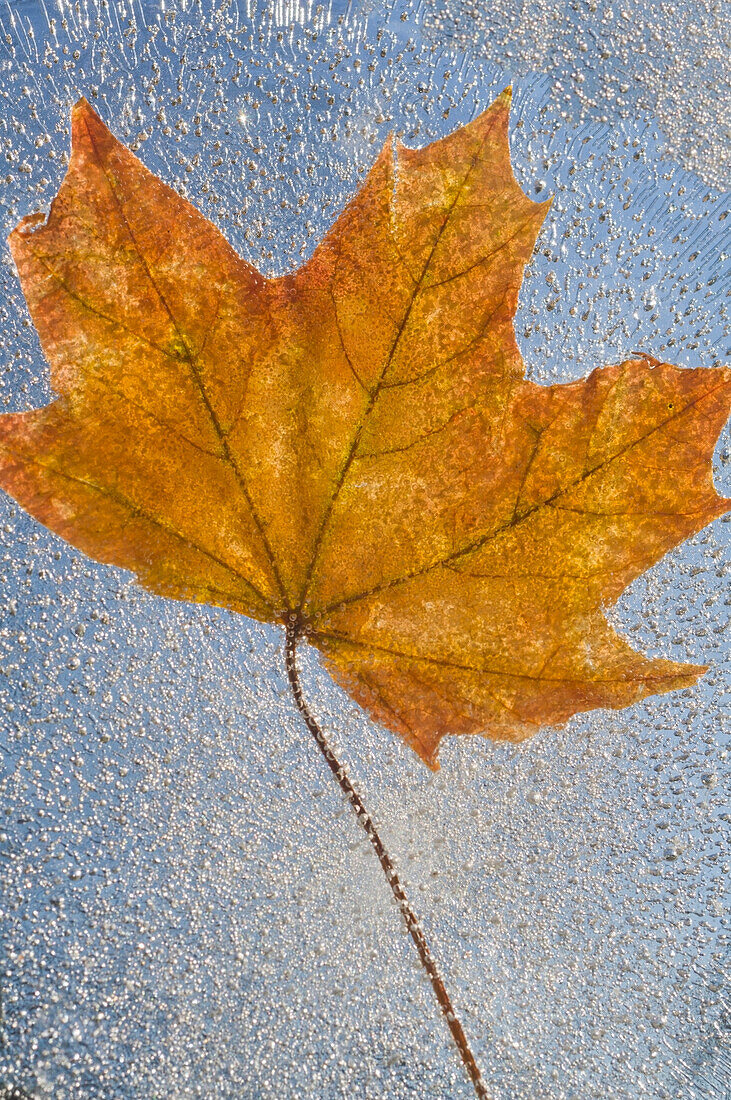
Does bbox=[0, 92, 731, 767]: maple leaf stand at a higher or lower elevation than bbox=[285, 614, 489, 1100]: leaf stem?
higher

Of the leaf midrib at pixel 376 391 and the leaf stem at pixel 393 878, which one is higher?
the leaf midrib at pixel 376 391

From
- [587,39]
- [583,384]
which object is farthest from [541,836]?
[587,39]

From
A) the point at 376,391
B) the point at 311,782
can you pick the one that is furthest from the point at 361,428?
the point at 311,782

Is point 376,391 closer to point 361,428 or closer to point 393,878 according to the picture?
point 361,428
